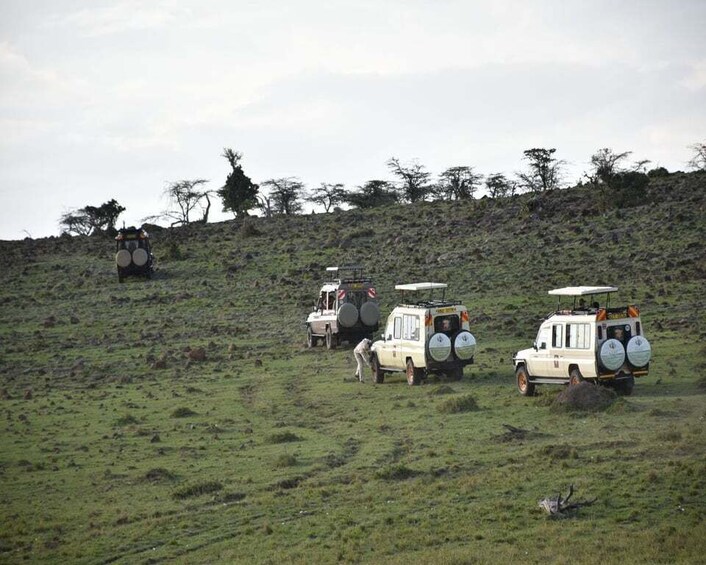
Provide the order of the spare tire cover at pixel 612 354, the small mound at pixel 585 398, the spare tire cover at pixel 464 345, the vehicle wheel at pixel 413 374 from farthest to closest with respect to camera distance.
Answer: the vehicle wheel at pixel 413 374 → the spare tire cover at pixel 464 345 → the spare tire cover at pixel 612 354 → the small mound at pixel 585 398

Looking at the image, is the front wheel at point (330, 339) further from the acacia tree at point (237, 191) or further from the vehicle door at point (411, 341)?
the acacia tree at point (237, 191)

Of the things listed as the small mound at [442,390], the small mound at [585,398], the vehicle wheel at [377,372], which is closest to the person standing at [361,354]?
the vehicle wheel at [377,372]

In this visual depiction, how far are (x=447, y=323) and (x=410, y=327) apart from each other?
1.22m

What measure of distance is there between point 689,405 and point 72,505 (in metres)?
15.5

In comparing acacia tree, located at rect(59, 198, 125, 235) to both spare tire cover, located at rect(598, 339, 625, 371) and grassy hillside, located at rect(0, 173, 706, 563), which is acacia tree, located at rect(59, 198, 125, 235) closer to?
grassy hillside, located at rect(0, 173, 706, 563)

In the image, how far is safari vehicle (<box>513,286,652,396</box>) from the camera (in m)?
28.5

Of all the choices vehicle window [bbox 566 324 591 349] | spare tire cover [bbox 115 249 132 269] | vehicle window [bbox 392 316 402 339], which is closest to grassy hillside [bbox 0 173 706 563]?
vehicle window [bbox 566 324 591 349]

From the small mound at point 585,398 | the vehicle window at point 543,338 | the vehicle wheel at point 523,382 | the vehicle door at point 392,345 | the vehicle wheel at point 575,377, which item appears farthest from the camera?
the vehicle door at point 392,345

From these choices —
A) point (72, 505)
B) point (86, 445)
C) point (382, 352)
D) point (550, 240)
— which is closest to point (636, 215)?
point (550, 240)

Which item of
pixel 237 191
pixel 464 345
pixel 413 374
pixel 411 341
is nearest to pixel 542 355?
pixel 464 345

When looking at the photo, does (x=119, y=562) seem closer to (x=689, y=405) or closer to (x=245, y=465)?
(x=245, y=465)

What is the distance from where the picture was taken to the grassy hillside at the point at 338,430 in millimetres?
19844

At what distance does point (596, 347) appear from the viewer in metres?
28.4

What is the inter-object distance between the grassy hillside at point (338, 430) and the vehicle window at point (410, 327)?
1.76 m
